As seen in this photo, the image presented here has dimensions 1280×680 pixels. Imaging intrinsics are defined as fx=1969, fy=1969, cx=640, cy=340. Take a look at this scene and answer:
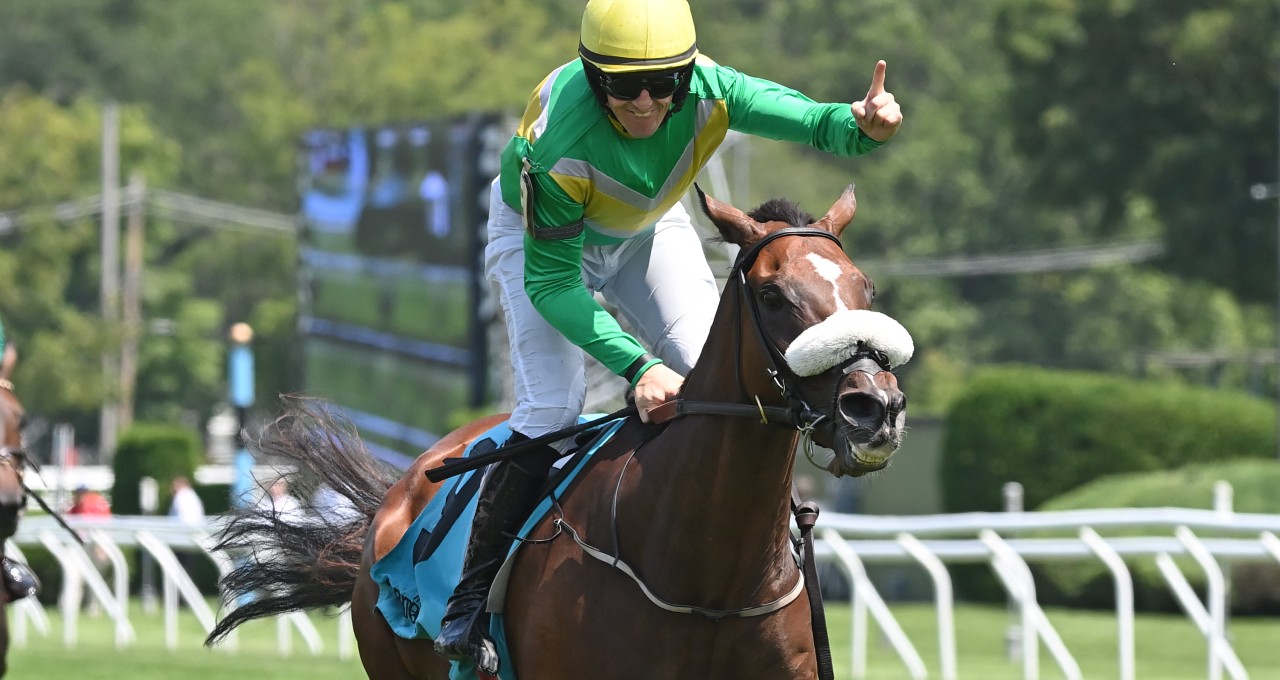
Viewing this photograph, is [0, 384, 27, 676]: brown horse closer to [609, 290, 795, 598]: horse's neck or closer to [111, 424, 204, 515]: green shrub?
[609, 290, 795, 598]: horse's neck

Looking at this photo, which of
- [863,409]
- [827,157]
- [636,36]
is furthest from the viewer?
[827,157]

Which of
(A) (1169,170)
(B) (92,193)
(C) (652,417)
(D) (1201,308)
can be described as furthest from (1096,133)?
(C) (652,417)

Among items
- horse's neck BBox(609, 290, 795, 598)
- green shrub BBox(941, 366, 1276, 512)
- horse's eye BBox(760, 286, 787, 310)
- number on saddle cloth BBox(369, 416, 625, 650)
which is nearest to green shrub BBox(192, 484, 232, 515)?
green shrub BBox(941, 366, 1276, 512)

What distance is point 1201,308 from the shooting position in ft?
161

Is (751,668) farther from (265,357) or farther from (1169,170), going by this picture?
(265,357)

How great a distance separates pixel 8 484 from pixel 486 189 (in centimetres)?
1176

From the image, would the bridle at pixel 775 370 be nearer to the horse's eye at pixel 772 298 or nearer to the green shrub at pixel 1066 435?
the horse's eye at pixel 772 298

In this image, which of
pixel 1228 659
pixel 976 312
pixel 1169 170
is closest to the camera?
pixel 1228 659

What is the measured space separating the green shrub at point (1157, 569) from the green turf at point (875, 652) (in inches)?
13.9

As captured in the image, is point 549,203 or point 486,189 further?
point 486,189

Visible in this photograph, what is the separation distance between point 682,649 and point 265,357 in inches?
2014

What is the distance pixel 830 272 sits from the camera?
14.0 ft

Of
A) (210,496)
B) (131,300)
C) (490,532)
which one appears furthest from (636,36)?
(131,300)

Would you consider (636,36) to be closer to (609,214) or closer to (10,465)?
(609,214)
